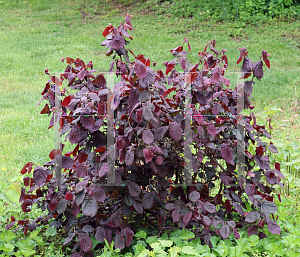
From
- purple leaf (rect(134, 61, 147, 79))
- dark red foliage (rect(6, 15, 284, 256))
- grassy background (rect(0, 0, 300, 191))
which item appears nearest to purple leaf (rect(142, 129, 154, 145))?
dark red foliage (rect(6, 15, 284, 256))

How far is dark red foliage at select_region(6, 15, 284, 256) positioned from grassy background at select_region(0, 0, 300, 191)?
1.46 meters

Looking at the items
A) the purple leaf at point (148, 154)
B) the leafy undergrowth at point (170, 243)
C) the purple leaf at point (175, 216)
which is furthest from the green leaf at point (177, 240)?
the purple leaf at point (148, 154)

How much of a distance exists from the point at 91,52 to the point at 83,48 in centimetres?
38

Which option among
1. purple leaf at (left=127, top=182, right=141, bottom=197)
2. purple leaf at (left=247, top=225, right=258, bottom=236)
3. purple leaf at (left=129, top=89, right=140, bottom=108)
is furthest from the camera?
purple leaf at (left=247, top=225, right=258, bottom=236)

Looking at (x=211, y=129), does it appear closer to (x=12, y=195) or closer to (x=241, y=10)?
(x=12, y=195)

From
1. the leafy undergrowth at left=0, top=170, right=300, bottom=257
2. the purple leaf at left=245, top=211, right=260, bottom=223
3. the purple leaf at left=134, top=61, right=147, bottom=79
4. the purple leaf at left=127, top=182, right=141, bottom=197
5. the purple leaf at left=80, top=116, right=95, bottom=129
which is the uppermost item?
the purple leaf at left=134, top=61, right=147, bottom=79

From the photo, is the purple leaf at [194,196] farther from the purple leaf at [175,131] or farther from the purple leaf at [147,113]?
the purple leaf at [147,113]

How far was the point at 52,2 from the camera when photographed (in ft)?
52.2

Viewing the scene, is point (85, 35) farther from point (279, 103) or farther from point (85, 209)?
point (85, 209)

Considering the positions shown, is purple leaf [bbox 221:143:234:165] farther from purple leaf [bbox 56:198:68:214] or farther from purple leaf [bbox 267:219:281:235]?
purple leaf [bbox 56:198:68:214]

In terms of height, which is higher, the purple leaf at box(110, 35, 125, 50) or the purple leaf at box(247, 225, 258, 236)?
the purple leaf at box(110, 35, 125, 50)

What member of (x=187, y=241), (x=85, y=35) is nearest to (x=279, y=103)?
(x=187, y=241)

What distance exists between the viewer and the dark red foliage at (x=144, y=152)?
2.03 m

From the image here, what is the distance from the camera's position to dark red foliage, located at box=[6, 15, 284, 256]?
6.64 ft
